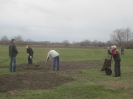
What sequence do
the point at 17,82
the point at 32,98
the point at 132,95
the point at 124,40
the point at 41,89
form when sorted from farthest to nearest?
the point at 124,40
the point at 17,82
the point at 41,89
the point at 132,95
the point at 32,98

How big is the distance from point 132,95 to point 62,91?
2789mm

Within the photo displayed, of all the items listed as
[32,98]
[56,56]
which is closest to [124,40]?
[56,56]

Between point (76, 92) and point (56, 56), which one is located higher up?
point (56, 56)

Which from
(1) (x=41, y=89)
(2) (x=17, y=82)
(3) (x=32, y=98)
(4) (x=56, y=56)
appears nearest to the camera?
(3) (x=32, y=98)

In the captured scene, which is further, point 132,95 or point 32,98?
point 132,95

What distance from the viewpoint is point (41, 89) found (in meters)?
8.62

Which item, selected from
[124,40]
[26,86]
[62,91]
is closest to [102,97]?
[62,91]

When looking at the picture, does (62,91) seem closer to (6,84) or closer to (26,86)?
(26,86)

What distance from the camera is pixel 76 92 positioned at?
8195mm

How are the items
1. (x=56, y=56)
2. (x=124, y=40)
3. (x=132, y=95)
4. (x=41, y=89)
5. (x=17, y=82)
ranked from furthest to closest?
(x=124, y=40), (x=56, y=56), (x=17, y=82), (x=41, y=89), (x=132, y=95)

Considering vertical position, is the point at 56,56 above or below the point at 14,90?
above

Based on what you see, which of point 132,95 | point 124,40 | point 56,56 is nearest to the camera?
point 132,95

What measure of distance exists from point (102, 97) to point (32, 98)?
259cm

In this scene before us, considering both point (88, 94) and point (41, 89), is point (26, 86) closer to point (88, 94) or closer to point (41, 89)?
point (41, 89)
